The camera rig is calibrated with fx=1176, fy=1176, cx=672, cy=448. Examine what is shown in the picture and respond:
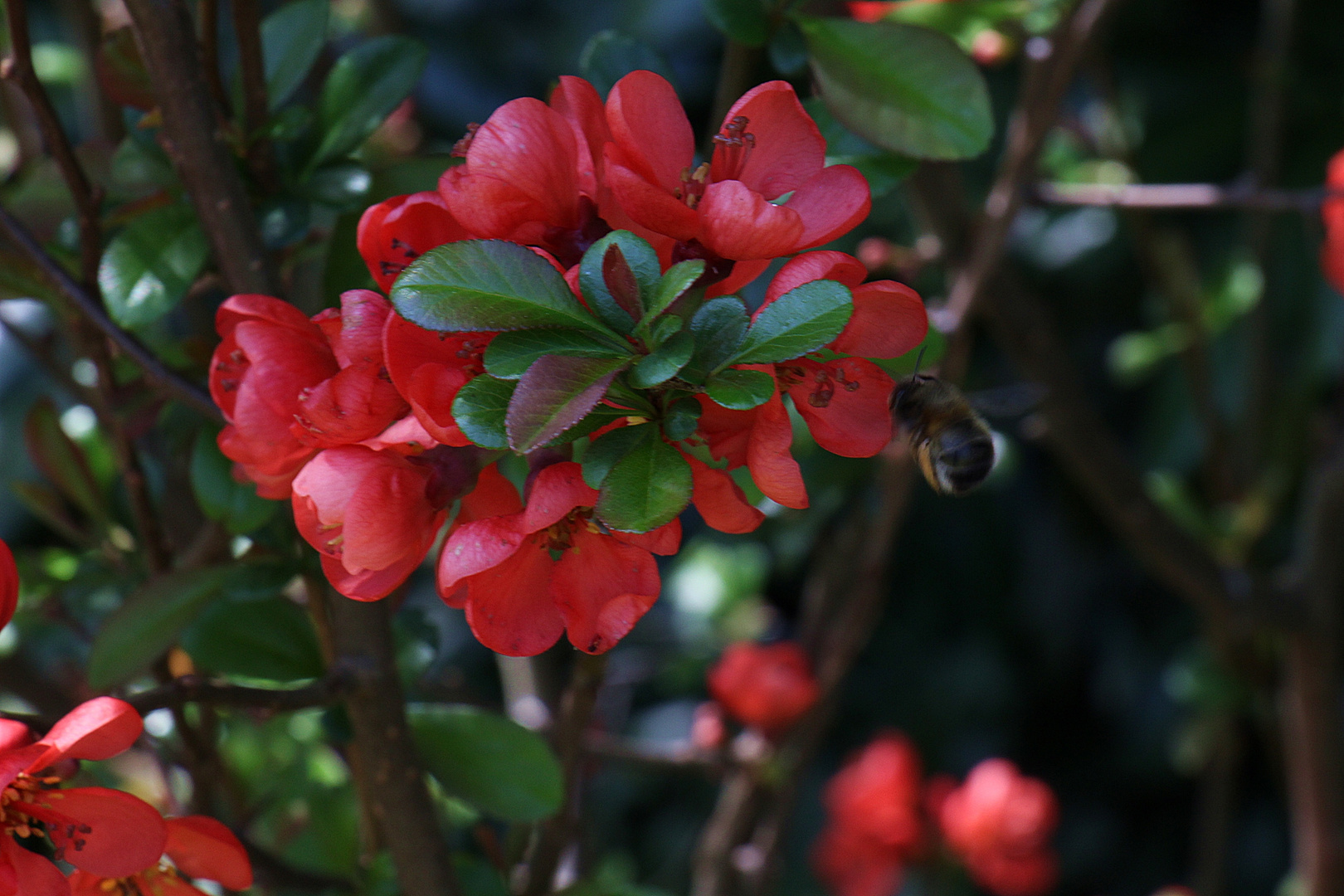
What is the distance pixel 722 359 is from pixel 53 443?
61 cm

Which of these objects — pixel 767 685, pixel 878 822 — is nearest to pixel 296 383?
pixel 767 685

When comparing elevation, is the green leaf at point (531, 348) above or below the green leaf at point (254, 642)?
above

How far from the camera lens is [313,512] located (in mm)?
441

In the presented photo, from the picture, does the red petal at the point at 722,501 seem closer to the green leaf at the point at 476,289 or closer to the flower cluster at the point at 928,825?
the green leaf at the point at 476,289

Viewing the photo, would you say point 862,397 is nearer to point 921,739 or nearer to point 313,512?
point 313,512

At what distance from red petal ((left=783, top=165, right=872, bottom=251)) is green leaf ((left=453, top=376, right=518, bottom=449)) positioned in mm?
120

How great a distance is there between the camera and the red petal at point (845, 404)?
1.44 feet

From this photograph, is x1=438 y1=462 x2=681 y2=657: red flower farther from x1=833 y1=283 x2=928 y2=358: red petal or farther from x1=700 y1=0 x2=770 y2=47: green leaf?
x1=700 y1=0 x2=770 y2=47: green leaf

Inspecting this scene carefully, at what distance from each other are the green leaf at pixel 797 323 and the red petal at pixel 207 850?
293 millimetres

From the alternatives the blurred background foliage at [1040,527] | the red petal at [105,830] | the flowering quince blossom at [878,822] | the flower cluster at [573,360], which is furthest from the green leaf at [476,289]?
the flowering quince blossom at [878,822]

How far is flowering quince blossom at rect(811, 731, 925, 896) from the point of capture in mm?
1609

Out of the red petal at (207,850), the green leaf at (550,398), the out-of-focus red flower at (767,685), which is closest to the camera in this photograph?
the green leaf at (550,398)

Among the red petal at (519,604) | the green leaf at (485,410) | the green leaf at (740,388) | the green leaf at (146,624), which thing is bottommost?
the green leaf at (146,624)

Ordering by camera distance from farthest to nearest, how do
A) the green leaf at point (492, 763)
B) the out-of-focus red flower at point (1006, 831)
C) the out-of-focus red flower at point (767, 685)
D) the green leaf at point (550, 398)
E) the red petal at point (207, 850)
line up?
the out-of-focus red flower at point (1006, 831) < the out-of-focus red flower at point (767, 685) < the green leaf at point (492, 763) < the red petal at point (207, 850) < the green leaf at point (550, 398)
